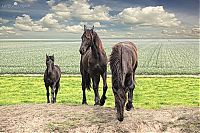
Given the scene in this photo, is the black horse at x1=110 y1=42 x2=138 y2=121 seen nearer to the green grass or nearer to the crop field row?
the green grass

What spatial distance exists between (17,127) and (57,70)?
22.7 ft

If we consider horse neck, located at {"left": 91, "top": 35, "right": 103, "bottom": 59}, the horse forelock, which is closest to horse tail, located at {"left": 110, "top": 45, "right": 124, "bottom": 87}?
the horse forelock

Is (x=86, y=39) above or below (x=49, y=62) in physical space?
above

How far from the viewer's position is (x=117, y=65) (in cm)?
800

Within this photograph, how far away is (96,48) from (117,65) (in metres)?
2.17

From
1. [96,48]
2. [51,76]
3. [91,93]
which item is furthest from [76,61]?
[96,48]

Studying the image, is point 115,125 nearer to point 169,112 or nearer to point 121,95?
point 121,95

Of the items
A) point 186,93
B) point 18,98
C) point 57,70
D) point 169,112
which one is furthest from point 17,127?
point 186,93

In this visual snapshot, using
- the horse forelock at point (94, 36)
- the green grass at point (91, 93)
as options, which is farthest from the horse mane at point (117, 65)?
the green grass at point (91, 93)

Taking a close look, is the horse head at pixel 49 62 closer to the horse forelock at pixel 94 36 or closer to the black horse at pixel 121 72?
the horse forelock at pixel 94 36

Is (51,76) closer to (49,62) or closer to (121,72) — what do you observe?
(49,62)

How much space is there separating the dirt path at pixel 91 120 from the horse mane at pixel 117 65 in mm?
1198

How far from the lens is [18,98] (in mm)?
19672

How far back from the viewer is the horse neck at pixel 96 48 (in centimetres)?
995
